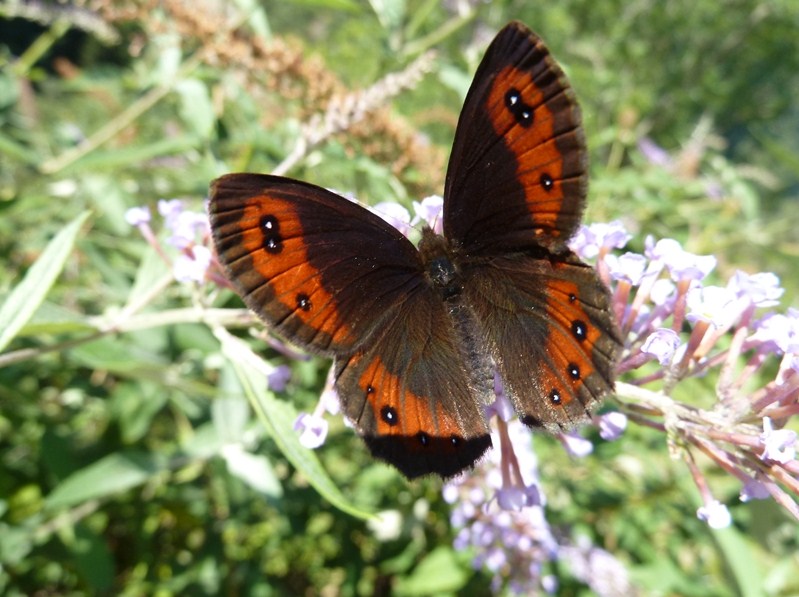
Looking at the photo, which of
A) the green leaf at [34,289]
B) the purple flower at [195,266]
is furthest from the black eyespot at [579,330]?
Answer: the green leaf at [34,289]

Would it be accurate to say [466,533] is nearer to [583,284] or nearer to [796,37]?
[583,284]

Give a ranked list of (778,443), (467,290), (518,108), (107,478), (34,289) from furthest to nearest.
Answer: (107,478), (467,290), (34,289), (518,108), (778,443)

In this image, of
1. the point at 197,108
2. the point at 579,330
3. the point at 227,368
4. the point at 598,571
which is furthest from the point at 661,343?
the point at 598,571

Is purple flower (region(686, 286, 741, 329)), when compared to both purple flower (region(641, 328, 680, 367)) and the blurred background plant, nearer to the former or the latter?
purple flower (region(641, 328, 680, 367))

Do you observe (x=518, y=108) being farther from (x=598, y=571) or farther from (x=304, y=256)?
(x=598, y=571)

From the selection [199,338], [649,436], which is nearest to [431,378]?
[199,338]

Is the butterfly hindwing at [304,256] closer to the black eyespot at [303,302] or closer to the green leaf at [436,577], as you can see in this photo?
the black eyespot at [303,302]
